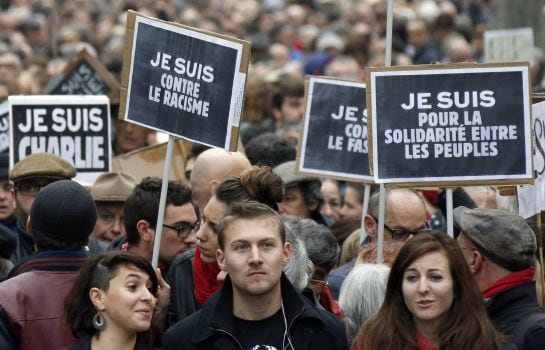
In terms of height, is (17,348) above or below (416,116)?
below

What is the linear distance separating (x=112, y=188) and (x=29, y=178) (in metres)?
1.01

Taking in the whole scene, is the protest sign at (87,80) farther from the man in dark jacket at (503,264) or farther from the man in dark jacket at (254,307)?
the man in dark jacket at (254,307)

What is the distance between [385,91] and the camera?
8125mm

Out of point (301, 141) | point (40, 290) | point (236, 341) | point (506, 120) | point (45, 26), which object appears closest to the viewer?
point (236, 341)

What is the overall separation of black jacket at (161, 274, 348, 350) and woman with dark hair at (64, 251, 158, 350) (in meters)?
0.18

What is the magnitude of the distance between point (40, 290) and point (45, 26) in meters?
18.9

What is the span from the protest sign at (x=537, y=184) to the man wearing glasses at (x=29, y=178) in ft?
8.50

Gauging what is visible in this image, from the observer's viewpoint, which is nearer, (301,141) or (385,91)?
(385,91)

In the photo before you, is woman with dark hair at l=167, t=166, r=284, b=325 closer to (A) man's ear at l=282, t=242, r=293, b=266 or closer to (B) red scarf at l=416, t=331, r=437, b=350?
(A) man's ear at l=282, t=242, r=293, b=266

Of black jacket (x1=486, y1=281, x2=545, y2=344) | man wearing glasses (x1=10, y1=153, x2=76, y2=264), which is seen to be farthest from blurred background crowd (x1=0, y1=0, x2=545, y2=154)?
black jacket (x1=486, y1=281, x2=545, y2=344)

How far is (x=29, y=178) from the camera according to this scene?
927 centimetres

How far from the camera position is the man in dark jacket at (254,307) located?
22.7 ft

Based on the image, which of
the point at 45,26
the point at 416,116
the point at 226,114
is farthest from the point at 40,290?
the point at 45,26

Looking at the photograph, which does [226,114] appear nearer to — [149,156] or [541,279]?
[541,279]
